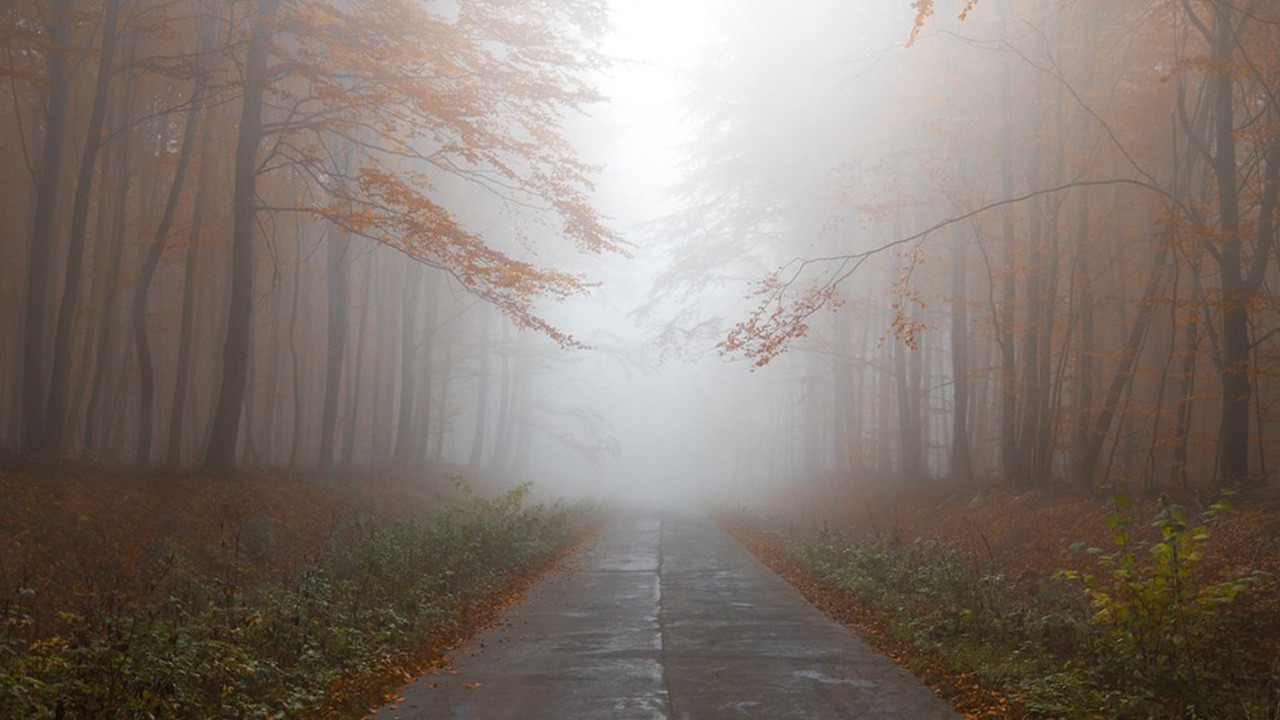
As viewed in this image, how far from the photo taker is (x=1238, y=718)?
235 inches

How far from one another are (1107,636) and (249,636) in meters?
7.05

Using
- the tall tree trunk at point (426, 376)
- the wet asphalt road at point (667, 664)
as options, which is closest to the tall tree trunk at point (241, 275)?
the wet asphalt road at point (667, 664)

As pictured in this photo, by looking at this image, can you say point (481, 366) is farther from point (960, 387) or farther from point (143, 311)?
point (960, 387)

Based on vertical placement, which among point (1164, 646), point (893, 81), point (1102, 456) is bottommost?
point (1164, 646)

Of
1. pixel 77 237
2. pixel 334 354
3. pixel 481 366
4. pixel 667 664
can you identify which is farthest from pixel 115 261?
pixel 481 366

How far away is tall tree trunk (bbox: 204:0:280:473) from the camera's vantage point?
15203 millimetres

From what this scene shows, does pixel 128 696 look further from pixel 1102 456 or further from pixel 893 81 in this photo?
pixel 1102 456

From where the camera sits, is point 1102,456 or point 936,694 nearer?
point 936,694

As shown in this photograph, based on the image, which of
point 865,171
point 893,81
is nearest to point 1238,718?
point 865,171

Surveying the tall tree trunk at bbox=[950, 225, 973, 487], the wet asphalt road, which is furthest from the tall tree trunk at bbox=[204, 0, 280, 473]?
the tall tree trunk at bbox=[950, 225, 973, 487]

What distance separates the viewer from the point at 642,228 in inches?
1225

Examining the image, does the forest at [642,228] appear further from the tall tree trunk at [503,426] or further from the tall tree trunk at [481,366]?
the tall tree trunk at [503,426]

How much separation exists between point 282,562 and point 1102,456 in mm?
23342

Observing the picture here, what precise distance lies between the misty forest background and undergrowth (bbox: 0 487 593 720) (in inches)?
170
